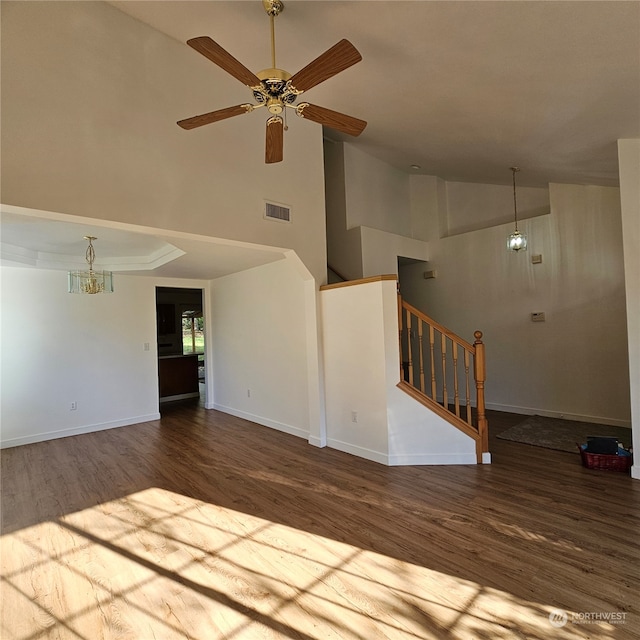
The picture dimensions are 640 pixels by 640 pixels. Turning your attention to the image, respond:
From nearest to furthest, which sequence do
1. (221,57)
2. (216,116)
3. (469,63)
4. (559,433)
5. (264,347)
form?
(221,57) < (216,116) < (469,63) < (559,433) < (264,347)

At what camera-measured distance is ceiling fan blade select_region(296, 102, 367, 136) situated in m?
2.21

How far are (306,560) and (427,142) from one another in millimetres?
4454

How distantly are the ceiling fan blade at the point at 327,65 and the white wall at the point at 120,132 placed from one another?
5.17 feet

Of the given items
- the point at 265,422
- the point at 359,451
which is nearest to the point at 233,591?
the point at 359,451

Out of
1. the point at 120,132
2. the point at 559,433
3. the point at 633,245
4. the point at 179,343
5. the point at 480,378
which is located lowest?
the point at 559,433

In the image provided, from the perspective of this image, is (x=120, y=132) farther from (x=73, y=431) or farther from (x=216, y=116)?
(x=73, y=431)

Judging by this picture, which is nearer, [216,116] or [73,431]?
[216,116]

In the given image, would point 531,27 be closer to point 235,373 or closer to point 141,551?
point 141,551

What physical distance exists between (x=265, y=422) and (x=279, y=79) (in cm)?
445

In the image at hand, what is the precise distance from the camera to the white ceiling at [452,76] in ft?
7.13

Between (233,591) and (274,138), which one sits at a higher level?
(274,138)

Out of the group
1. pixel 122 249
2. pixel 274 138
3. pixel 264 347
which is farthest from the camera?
pixel 264 347

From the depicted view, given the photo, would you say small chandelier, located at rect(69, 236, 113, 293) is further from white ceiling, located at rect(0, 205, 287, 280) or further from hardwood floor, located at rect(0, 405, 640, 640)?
hardwood floor, located at rect(0, 405, 640, 640)

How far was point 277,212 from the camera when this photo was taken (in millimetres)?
3928
